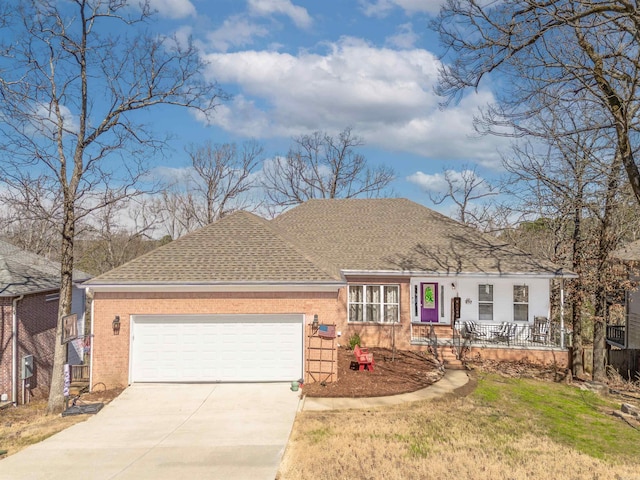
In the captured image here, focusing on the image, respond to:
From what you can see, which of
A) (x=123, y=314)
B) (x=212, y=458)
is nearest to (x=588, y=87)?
(x=212, y=458)

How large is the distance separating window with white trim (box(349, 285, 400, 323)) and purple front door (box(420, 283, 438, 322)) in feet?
4.93

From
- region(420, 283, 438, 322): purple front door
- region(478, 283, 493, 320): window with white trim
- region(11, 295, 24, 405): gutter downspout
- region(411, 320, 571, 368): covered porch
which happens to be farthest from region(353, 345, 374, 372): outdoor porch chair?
region(11, 295, 24, 405): gutter downspout

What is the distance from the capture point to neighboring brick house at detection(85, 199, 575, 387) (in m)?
13.6

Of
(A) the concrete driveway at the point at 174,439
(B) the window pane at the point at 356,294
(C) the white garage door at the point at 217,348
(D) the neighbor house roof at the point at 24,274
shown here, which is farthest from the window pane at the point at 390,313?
(D) the neighbor house roof at the point at 24,274

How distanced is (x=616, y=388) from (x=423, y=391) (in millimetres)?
9535

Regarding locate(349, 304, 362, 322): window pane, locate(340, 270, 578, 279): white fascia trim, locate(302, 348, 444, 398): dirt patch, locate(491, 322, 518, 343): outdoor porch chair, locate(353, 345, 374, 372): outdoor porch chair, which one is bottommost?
locate(302, 348, 444, 398): dirt patch

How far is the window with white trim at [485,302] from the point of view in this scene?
1966 centimetres

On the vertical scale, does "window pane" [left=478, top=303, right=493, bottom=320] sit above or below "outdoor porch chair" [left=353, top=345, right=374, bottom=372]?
above

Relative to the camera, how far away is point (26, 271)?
58.8ft

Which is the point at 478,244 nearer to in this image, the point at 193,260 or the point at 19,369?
the point at 193,260

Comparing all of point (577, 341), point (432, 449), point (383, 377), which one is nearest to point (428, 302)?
point (577, 341)

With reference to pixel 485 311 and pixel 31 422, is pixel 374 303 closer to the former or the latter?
pixel 485 311

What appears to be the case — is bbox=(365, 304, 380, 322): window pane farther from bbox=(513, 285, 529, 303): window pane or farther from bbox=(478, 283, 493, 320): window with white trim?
bbox=(513, 285, 529, 303): window pane

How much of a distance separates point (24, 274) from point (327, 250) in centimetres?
1257
